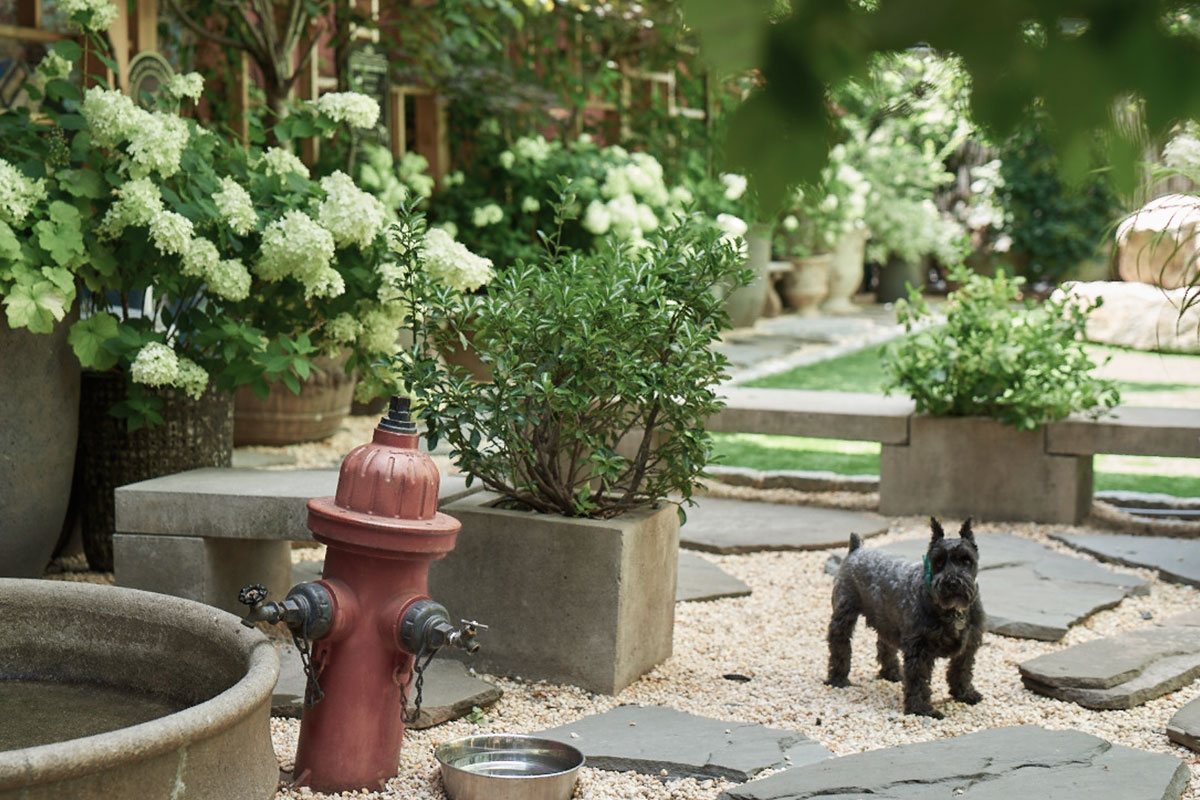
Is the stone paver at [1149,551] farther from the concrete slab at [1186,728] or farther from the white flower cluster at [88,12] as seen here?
the white flower cluster at [88,12]

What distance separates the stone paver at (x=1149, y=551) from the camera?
529 centimetres

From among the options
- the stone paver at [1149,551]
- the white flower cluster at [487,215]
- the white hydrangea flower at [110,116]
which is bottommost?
the stone paver at [1149,551]

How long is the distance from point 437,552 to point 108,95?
199 centimetres

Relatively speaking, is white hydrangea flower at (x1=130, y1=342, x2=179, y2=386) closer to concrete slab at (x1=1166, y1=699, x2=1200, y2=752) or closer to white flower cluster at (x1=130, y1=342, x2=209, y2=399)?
white flower cluster at (x1=130, y1=342, x2=209, y2=399)

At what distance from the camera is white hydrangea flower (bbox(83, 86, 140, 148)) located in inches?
163

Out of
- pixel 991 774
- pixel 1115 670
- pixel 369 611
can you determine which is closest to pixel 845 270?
pixel 1115 670

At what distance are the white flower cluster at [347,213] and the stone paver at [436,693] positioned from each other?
130 centimetres

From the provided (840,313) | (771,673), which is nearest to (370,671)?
(771,673)

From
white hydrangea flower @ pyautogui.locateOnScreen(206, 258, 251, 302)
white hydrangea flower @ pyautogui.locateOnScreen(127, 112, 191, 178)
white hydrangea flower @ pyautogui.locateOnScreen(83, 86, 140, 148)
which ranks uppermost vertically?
white hydrangea flower @ pyautogui.locateOnScreen(83, 86, 140, 148)

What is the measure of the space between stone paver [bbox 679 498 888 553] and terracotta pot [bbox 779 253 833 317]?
28.4ft

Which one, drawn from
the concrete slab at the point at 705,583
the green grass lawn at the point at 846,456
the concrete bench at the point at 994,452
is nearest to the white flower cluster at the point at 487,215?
the green grass lawn at the point at 846,456

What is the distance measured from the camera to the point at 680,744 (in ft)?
11.1

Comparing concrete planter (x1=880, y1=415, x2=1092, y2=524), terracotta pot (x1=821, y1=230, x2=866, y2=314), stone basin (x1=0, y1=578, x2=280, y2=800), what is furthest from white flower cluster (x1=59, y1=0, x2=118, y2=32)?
terracotta pot (x1=821, y1=230, x2=866, y2=314)

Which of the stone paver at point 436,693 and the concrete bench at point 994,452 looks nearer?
the stone paver at point 436,693
